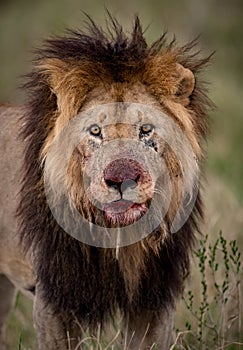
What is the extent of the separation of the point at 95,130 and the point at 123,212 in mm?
381

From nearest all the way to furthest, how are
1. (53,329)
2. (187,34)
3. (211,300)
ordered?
(53,329) < (211,300) < (187,34)

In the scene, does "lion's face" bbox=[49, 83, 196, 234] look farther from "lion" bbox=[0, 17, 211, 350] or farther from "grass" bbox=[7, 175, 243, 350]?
"grass" bbox=[7, 175, 243, 350]

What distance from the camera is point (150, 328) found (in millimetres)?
5359

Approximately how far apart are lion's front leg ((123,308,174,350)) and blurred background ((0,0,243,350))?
444 centimetres

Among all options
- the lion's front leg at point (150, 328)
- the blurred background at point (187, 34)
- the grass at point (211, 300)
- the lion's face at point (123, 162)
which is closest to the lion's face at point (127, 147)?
the lion's face at point (123, 162)

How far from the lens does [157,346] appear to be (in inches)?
211

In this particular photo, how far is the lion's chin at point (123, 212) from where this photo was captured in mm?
4676

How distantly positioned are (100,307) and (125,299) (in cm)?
12

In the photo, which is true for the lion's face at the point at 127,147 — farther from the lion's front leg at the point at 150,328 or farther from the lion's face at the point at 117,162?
the lion's front leg at the point at 150,328

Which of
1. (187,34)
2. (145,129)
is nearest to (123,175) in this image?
(145,129)

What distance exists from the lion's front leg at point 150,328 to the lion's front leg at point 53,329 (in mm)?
269

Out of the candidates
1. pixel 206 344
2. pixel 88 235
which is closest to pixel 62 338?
pixel 88 235

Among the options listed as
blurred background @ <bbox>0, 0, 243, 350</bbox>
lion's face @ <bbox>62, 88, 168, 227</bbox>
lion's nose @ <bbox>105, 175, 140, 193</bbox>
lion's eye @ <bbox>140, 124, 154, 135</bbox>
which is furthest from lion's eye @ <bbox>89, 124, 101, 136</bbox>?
blurred background @ <bbox>0, 0, 243, 350</bbox>

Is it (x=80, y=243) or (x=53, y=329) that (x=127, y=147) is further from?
(x=53, y=329)
